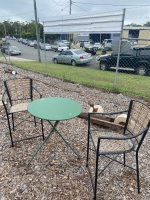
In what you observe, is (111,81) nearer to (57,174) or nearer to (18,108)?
(18,108)

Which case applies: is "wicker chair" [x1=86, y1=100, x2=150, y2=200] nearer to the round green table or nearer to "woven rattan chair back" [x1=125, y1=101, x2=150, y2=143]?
"woven rattan chair back" [x1=125, y1=101, x2=150, y2=143]

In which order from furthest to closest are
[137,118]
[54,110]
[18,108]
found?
[18,108] < [54,110] < [137,118]

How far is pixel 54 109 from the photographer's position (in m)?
2.67

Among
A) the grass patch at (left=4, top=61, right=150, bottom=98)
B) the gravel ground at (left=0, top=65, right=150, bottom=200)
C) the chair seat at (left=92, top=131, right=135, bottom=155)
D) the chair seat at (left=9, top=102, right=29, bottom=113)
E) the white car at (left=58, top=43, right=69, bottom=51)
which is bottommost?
the gravel ground at (left=0, top=65, right=150, bottom=200)

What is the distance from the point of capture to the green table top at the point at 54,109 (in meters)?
2.45

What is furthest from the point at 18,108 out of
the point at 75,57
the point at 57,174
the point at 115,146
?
the point at 75,57

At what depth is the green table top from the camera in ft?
8.04

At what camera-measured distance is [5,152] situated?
2947mm

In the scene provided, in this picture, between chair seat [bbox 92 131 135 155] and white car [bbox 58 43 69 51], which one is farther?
white car [bbox 58 43 69 51]

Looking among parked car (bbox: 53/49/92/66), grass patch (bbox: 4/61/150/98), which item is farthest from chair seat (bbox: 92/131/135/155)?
parked car (bbox: 53/49/92/66)

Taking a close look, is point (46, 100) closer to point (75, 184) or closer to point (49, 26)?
point (75, 184)

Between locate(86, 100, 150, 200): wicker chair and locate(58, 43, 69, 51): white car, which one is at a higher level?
locate(58, 43, 69, 51): white car

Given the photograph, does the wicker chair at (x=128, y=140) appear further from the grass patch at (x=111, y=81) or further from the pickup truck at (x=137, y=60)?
the pickup truck at (x=137, y=60)

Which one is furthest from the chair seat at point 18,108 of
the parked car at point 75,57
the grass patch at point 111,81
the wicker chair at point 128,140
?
the parked car at point 75,57
